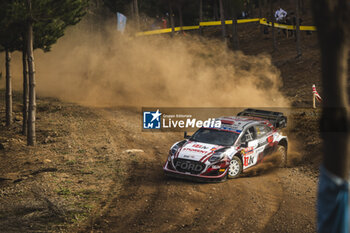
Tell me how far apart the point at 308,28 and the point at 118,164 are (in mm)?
26634

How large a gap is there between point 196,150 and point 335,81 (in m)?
7.69

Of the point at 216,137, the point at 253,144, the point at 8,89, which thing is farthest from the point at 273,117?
the point at 8,89

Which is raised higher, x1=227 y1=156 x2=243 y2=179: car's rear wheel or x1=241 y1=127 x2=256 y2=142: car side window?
x1=241 y1=127 x2=256 y2=142: car side window

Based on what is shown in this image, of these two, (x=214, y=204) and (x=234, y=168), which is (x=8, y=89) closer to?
(x=234, y=168)

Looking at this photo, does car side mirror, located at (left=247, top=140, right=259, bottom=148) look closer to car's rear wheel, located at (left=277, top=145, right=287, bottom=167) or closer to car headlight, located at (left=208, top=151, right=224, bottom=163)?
car headlight, located at (left=208, top=151, right=224, bottom=163)

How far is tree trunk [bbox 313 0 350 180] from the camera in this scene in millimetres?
3908

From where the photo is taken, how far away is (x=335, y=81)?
4.02 m

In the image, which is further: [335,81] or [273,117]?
[273,117]

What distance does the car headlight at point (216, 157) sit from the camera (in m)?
11.1

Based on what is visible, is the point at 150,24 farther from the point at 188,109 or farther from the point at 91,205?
the point at 91,205

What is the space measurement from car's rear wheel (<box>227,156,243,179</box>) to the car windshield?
0.53 meters

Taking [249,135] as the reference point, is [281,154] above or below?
below

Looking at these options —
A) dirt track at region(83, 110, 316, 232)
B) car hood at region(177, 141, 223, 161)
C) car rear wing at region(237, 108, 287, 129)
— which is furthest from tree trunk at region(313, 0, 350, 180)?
car rear wing at region(237, 108, 287, 129)

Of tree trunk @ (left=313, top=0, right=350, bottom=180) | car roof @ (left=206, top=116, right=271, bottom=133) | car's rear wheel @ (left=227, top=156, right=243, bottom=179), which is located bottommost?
car's rear wheel @ (left=227, top=156, right=243, bottom=179)
